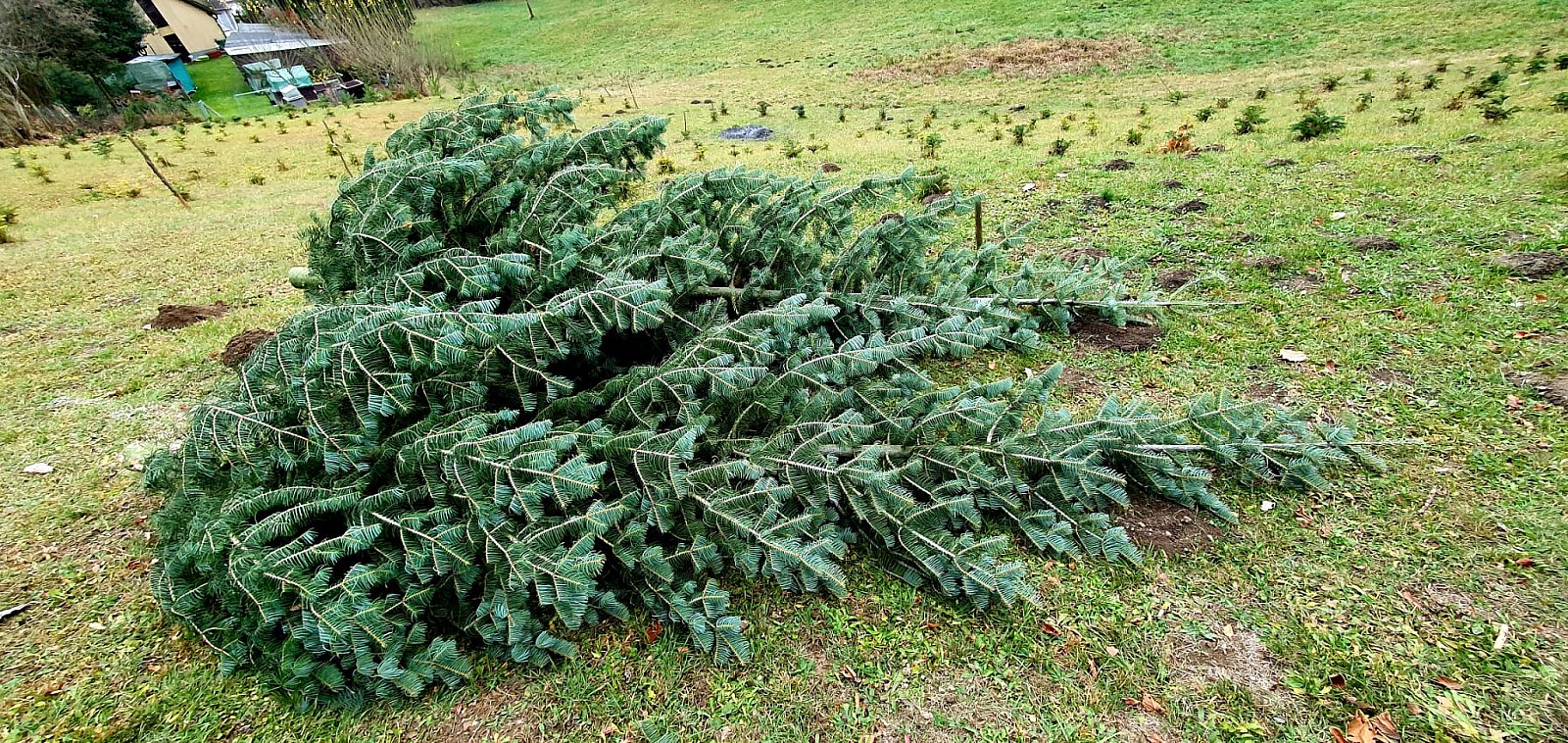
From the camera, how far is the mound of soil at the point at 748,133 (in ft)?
43.5

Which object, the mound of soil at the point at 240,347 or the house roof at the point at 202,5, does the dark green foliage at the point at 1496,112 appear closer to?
the mound of soil at the point at 240,347

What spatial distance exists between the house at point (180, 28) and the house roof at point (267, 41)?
460 centimetres

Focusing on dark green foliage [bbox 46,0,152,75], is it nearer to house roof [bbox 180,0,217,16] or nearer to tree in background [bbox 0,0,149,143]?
tree in background [bbox 0,0,149,143]

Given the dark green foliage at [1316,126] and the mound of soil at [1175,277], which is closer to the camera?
the mound of soil at [1175,277]

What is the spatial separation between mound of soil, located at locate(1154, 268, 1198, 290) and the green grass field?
161 millimetres

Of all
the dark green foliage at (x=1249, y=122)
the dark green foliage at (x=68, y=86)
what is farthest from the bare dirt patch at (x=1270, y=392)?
the dark green foliage at (x=68, y=86)

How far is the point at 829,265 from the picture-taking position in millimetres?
4312

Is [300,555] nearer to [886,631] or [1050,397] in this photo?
[886,631]

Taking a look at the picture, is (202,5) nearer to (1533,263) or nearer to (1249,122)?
(1249,122)

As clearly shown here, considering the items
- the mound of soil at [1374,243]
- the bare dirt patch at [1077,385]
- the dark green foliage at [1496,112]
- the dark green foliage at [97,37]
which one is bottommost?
the bare dirt patch at [1077,385]

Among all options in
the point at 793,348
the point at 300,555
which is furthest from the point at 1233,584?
the point at 300,555

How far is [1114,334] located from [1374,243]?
266 cm

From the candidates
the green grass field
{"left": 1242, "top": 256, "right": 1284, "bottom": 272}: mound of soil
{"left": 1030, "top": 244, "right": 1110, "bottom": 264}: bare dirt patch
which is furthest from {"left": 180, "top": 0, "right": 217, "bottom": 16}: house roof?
{"left": 1242, "top": 256, "right": 1284, "bottom": 272}: mound of soil

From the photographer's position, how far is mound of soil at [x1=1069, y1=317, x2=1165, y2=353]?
4.41m
